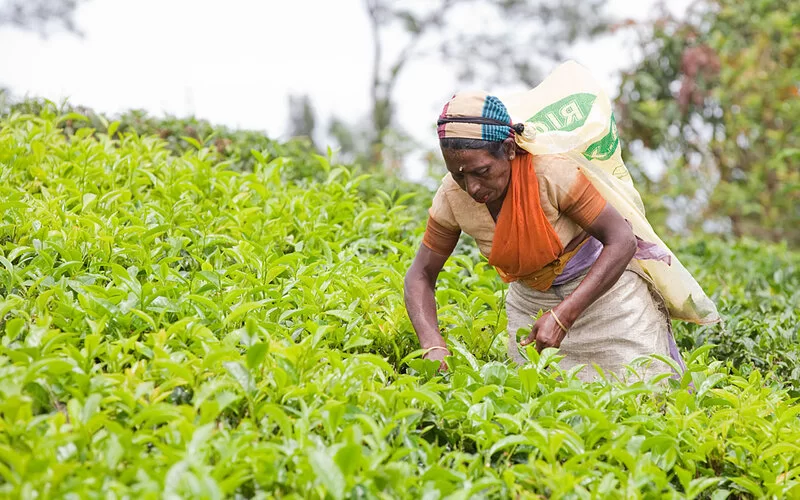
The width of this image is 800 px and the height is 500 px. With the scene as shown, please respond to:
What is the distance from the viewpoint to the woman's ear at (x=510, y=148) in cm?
272

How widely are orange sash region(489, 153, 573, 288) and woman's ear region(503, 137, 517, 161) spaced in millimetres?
34

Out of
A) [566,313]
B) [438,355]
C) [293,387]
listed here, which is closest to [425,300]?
[438,355]

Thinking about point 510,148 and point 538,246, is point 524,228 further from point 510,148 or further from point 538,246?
point 510,148

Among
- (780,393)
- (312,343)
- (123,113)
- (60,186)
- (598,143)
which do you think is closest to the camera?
(312,343)

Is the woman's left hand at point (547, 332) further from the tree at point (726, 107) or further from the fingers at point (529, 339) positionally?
the tree at point (726, 107)

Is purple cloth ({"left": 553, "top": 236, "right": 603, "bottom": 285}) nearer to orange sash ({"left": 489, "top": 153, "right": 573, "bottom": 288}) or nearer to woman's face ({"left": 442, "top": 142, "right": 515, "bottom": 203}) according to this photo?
orange sash ({"left": 489, "top": 153, "right": 573, "bottom": 288})

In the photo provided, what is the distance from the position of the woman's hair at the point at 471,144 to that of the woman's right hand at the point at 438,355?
0.69 meters

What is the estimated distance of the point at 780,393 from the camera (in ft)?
9.08

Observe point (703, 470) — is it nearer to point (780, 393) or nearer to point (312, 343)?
point (780, 393)

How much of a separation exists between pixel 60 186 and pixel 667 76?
8.95m

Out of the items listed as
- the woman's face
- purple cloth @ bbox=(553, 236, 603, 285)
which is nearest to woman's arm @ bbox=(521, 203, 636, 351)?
purple cloth @ bbox=(553, 236, 603, 285)

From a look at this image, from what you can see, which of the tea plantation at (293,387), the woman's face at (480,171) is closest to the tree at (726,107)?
the tea plantation at (293,387)

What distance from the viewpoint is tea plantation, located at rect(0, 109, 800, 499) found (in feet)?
6.33

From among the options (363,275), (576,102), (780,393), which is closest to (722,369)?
(780,393)
